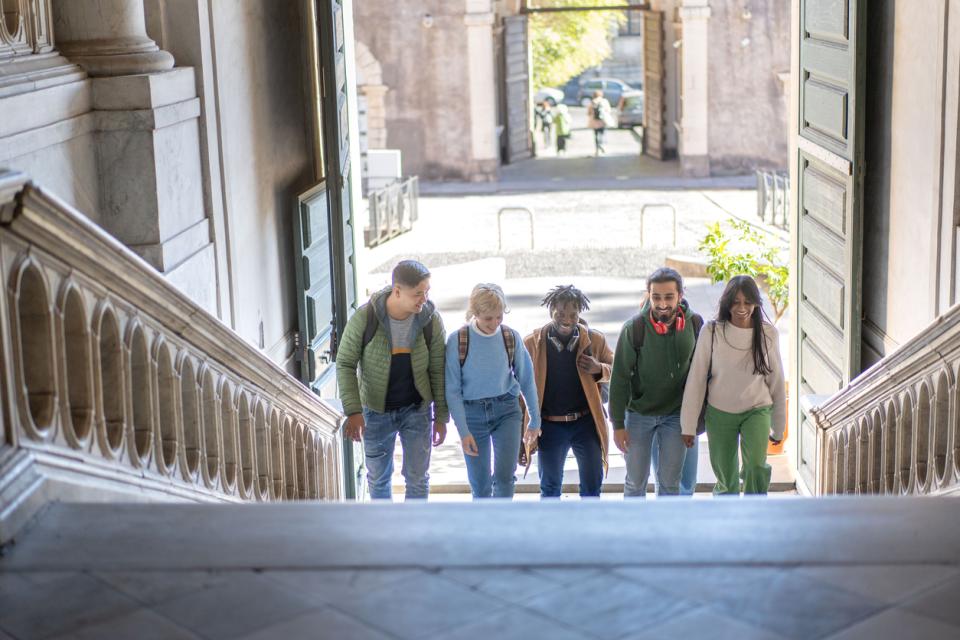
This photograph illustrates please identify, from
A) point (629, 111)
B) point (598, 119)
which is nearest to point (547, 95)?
point (629, 111)

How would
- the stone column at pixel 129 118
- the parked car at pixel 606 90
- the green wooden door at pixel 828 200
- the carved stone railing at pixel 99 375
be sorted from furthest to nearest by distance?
the parked car at pixel 606 90 < the green wooden door at pixel 828 200 < the stone column at pixel 129 118 < the carved stone railing at pixel 99 375

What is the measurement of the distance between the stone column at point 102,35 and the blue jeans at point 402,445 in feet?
6.26

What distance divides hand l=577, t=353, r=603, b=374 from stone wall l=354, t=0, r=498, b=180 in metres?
20.1

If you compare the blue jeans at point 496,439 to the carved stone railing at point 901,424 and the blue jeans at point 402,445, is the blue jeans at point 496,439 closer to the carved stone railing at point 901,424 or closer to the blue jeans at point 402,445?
the blue jeans at point 402,445

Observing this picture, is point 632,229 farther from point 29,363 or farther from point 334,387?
point 29,363

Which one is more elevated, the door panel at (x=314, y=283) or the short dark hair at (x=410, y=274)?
the short dark hair at (x=410, y=274)

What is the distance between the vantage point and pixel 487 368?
6.13 m

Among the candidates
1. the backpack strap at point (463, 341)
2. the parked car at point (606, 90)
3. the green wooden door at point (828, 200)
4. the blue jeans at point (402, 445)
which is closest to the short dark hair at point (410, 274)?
the backpack strap at point (463, 341)

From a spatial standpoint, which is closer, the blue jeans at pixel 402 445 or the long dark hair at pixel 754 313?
the long dark hair at pixel 754 313

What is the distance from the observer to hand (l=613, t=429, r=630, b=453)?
21.0 ft

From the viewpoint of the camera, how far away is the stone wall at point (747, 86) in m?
26.1

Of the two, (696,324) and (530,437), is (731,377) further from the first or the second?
(530,437)

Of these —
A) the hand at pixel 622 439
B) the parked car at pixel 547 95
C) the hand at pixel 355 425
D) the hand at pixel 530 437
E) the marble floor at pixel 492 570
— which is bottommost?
the parked car at pixel 547 95

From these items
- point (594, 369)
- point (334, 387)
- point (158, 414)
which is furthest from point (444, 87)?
point (158, 414)
